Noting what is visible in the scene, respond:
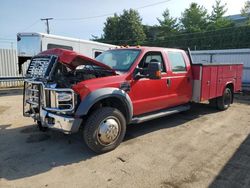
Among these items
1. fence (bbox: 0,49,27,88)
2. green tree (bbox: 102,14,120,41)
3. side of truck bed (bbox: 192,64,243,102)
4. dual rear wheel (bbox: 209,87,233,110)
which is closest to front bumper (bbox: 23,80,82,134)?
side of truck bed (bbox: 192,64,243,102)

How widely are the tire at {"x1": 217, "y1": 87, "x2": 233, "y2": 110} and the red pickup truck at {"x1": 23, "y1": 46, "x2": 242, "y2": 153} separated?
1.97m

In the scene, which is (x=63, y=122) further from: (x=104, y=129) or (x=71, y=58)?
(x=71, y=58)

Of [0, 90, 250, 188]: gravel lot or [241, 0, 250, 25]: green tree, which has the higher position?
[241, 0, 250, 25]: green tree

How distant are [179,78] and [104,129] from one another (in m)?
2.63

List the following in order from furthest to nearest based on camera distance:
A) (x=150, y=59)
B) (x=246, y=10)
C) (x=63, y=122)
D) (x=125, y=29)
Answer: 1. (x=125, y=29)
2. (x=246, y=10)
3. (x=150, y=59)
4. (x=63, y=122)

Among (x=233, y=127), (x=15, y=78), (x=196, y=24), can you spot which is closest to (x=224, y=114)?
(x=233, y=127)

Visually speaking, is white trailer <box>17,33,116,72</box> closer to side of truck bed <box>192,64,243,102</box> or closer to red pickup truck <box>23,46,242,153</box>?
red pickup truck <box>23,46,242,153</box>

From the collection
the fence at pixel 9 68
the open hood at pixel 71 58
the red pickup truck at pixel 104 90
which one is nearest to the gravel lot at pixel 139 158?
the red pickup truck at pixel 104 90

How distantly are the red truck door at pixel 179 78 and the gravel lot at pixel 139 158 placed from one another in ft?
2.35

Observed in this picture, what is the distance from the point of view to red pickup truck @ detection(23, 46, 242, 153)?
4234 millimetres

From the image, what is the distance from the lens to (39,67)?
15.6 ft

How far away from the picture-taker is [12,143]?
16.6ft

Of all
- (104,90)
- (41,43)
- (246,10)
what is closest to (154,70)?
(104,90)

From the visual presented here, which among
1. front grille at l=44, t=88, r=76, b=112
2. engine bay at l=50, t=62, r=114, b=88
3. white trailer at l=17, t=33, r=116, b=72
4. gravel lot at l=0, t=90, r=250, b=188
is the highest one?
white trailer at l=17, t=33, r=116, b=72
